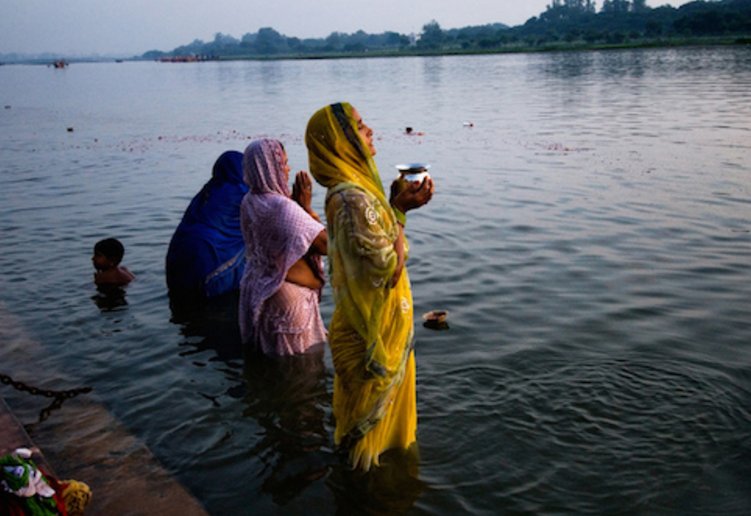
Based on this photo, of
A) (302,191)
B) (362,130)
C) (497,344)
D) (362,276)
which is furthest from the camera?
(497,344)

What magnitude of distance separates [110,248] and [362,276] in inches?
207

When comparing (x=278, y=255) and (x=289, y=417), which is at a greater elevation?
(x=278, y=255)

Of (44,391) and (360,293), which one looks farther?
(44,391)

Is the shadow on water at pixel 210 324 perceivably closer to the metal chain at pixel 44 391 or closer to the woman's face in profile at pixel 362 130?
the metal chain at pixel 44 391

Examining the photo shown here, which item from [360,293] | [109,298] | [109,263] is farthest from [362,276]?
[109,263]

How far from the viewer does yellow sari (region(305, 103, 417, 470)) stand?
3107 millimetres

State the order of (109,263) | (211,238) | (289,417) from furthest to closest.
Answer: (109,263)
(211,238)
(289,417)

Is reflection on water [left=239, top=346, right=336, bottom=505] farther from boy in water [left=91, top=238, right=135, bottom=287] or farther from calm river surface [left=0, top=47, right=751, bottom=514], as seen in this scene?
boy in water [left=91, top=238, right=135, bottom=287]

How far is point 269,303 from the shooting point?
5066 millimetres

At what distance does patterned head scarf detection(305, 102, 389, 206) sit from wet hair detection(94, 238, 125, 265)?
197 inches

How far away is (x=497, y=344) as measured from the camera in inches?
233

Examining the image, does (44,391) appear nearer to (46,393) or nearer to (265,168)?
(46,393)

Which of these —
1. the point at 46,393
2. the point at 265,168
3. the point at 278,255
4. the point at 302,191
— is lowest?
the point at 46,393

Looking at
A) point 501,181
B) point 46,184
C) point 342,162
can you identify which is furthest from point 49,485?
point 46,184
